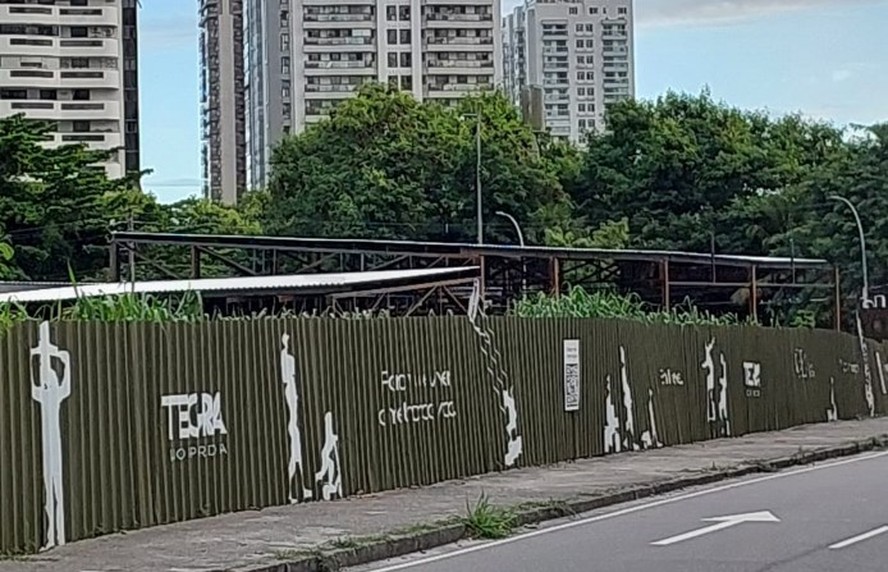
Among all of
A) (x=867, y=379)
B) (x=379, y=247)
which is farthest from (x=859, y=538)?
(x=867, y=379)

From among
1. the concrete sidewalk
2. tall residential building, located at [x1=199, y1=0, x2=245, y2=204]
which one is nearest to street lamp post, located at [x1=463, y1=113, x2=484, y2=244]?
the concrete sidewalk

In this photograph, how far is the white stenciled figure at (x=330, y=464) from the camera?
55.9ft

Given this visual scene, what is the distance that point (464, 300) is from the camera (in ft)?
120

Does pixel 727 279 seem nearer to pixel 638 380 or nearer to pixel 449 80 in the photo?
pixel 638 380

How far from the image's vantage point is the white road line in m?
13.4

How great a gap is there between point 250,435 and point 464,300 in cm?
2106

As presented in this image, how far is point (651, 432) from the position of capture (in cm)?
2597

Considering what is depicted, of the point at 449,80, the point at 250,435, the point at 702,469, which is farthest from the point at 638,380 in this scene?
the point at 449,80

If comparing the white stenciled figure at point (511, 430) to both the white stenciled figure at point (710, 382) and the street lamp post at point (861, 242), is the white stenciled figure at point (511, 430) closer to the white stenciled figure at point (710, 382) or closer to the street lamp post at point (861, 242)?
the white stenciled figure at point (710, 382)

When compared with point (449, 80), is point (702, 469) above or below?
below

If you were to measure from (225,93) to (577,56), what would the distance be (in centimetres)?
4279

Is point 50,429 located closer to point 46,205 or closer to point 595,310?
point 595,310

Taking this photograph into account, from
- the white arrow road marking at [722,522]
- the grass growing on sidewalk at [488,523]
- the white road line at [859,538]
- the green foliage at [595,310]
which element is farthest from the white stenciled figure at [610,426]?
the white road line at [859,538]

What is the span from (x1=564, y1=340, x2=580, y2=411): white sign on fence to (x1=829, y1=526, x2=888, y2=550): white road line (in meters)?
8.54
